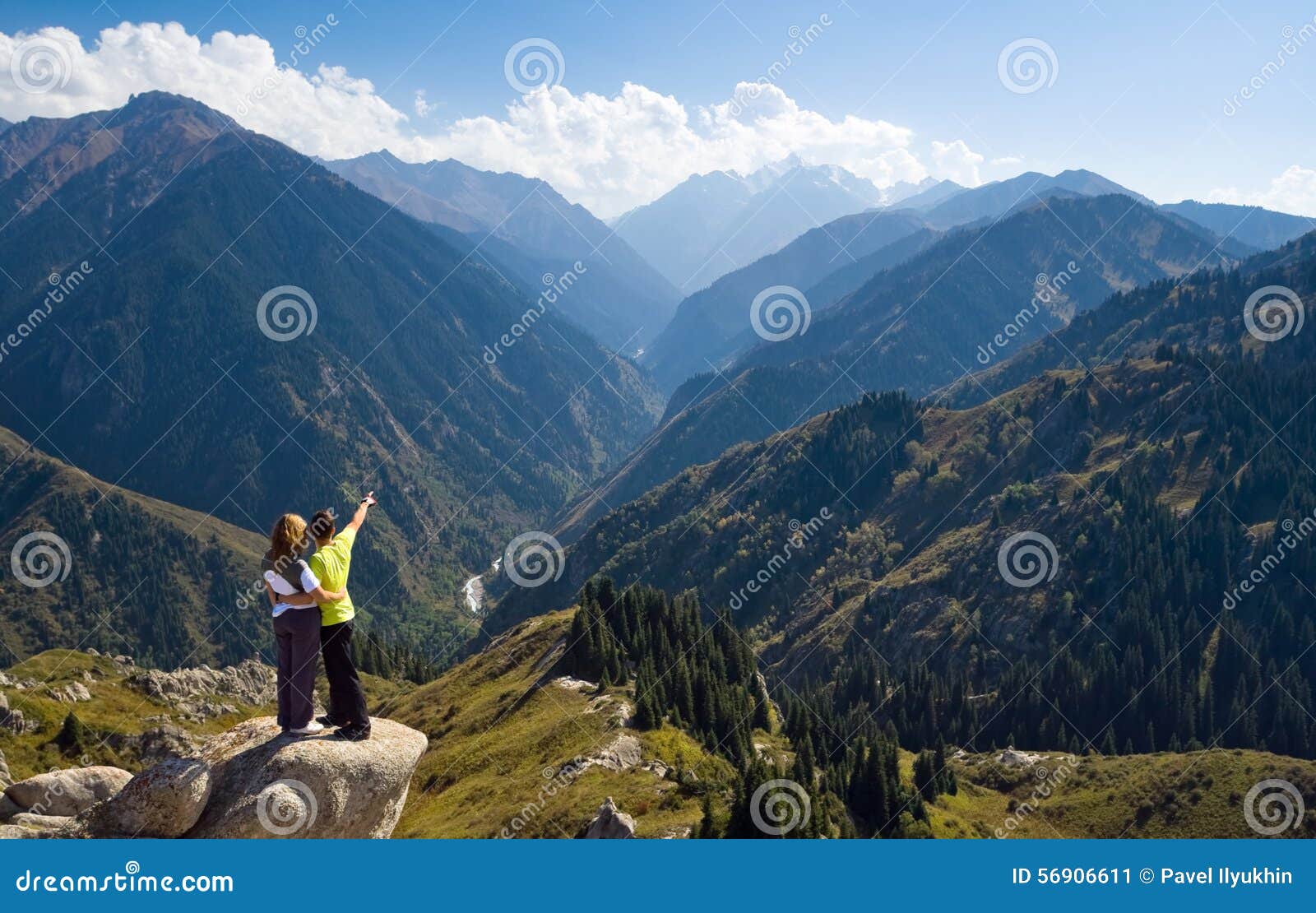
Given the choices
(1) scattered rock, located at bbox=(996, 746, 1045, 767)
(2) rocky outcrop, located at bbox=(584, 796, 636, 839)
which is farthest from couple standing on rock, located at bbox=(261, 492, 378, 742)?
(1) scattered rock, located at bbox=(996, 746, 1045, 767)

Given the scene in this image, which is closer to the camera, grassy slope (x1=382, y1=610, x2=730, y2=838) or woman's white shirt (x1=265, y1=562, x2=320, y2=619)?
woman's white shirt (x1=265, y1=562, x2=320, y2=619)

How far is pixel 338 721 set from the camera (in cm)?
2473

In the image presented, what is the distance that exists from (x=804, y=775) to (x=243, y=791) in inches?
1879

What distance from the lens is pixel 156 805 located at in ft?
71.8

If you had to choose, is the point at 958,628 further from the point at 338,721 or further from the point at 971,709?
the point at 338,721

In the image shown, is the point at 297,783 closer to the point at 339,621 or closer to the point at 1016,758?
the point at 339,621

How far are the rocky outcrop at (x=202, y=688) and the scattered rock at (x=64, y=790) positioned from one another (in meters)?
87.1

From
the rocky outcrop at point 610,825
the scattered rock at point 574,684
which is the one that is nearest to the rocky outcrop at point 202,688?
the scattered rock at point 574,684

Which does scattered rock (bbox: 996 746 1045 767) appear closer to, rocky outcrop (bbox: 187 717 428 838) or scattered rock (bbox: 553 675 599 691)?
scattered rock (bbox: 553 675 599 691)

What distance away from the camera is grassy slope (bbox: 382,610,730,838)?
53.6 meters

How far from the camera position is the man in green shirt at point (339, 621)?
2200 centimetres

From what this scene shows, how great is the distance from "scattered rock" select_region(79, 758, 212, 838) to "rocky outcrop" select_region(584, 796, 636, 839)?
26.6 metres

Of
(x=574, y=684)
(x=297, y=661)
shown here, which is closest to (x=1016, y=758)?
(x=574, y=684)

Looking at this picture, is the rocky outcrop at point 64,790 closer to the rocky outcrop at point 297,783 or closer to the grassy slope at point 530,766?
the rocky outcrop at point 297,783
